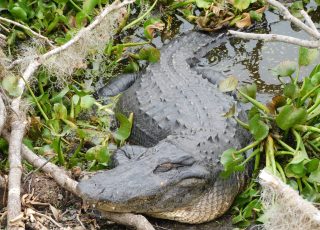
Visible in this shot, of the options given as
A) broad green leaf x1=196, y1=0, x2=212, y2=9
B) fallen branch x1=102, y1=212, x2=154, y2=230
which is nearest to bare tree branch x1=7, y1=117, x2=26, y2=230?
fallen branch x1=102, y1=212, x2=154, y2=230

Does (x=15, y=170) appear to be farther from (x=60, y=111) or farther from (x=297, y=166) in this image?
(x=297, y=166)

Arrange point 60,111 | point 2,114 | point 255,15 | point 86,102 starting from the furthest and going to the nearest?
1. point 255,15
2. point 60,111
3. point 86,102
4. point 2,114

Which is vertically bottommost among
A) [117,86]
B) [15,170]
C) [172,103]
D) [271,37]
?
[117,86]

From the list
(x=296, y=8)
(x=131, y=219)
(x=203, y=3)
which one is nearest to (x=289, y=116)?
(x=131, y=219)

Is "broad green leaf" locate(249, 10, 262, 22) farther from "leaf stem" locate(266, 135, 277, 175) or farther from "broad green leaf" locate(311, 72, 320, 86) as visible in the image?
"leaf stem" locate(266, 135, 277, 175)

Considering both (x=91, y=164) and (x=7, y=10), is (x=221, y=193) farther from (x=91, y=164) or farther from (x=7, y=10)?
(x=7, y=10)

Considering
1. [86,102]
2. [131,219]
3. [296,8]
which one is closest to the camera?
[131,219]
